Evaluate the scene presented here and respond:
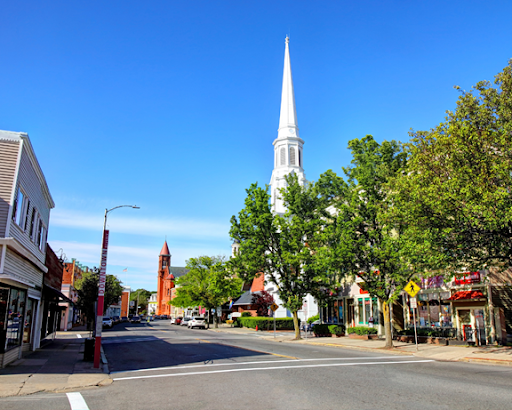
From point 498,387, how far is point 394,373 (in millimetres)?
3146

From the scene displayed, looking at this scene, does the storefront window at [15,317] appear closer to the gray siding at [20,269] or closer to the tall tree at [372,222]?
the gray siding at [20,269]

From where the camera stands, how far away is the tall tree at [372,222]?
74.3 ft

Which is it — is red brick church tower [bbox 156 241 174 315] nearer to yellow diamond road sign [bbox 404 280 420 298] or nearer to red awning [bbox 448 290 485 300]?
red awning [bbox 448 290 485 300]

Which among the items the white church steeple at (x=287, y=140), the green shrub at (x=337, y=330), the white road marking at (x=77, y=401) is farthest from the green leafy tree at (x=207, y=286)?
the white road marking at (x=77, y=401)

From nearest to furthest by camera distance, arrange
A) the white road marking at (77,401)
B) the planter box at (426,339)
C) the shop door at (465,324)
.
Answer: the white road marking at (77,401) < the shop door at (465,324) < the planter box at (426,339)

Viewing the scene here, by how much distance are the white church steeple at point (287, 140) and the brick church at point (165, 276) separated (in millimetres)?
85189

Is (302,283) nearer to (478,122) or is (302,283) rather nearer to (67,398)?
(478,122)

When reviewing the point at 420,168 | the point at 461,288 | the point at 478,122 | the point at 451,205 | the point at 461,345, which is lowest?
the point at 461,345

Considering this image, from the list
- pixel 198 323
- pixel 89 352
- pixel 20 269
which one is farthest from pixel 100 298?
pixel 198 323

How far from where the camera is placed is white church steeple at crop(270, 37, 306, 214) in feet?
213

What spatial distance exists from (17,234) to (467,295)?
2195cm

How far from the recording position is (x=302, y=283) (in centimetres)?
3272

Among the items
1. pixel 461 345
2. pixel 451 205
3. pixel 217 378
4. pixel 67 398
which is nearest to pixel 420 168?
pixel 451 205

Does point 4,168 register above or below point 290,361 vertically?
above
